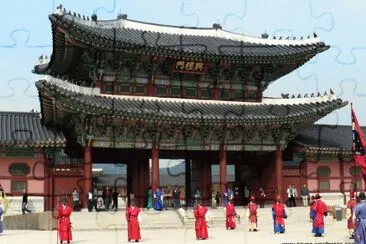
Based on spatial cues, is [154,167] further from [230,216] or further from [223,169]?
[230,216]

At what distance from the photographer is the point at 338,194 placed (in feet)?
121

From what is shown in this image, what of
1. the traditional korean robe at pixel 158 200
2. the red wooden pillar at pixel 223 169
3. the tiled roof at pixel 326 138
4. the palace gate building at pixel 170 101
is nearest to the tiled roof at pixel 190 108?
the palace gate building at pixel 170 101

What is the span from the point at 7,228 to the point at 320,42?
2224cm

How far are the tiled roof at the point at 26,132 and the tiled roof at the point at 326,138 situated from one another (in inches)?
607

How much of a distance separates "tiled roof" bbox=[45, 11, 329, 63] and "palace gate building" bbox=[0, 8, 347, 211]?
0.07m

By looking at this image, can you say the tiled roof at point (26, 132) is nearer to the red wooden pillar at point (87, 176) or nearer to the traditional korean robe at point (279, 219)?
the red wooden pillar at point (87, 176)

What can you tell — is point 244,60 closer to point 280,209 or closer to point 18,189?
point 280,209

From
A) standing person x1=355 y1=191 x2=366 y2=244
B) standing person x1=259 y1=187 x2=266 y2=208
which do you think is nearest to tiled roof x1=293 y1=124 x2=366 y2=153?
standing person x1=259 y1=187 x2=266 y2=208

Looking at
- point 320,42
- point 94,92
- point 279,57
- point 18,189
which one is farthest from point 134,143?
point 320,42

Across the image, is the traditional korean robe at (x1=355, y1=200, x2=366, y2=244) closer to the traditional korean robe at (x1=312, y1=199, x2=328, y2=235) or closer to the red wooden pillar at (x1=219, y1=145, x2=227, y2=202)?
the traditional korean robe at (x1=312, y1=199, x2=328, y2=235)

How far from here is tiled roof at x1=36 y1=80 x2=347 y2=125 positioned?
2922cm

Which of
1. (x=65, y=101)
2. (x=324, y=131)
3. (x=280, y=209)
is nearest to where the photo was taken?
(x=280, y=209)

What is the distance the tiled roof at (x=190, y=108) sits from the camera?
2922 cm

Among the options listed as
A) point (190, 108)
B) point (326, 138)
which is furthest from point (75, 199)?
point (326, 138)
